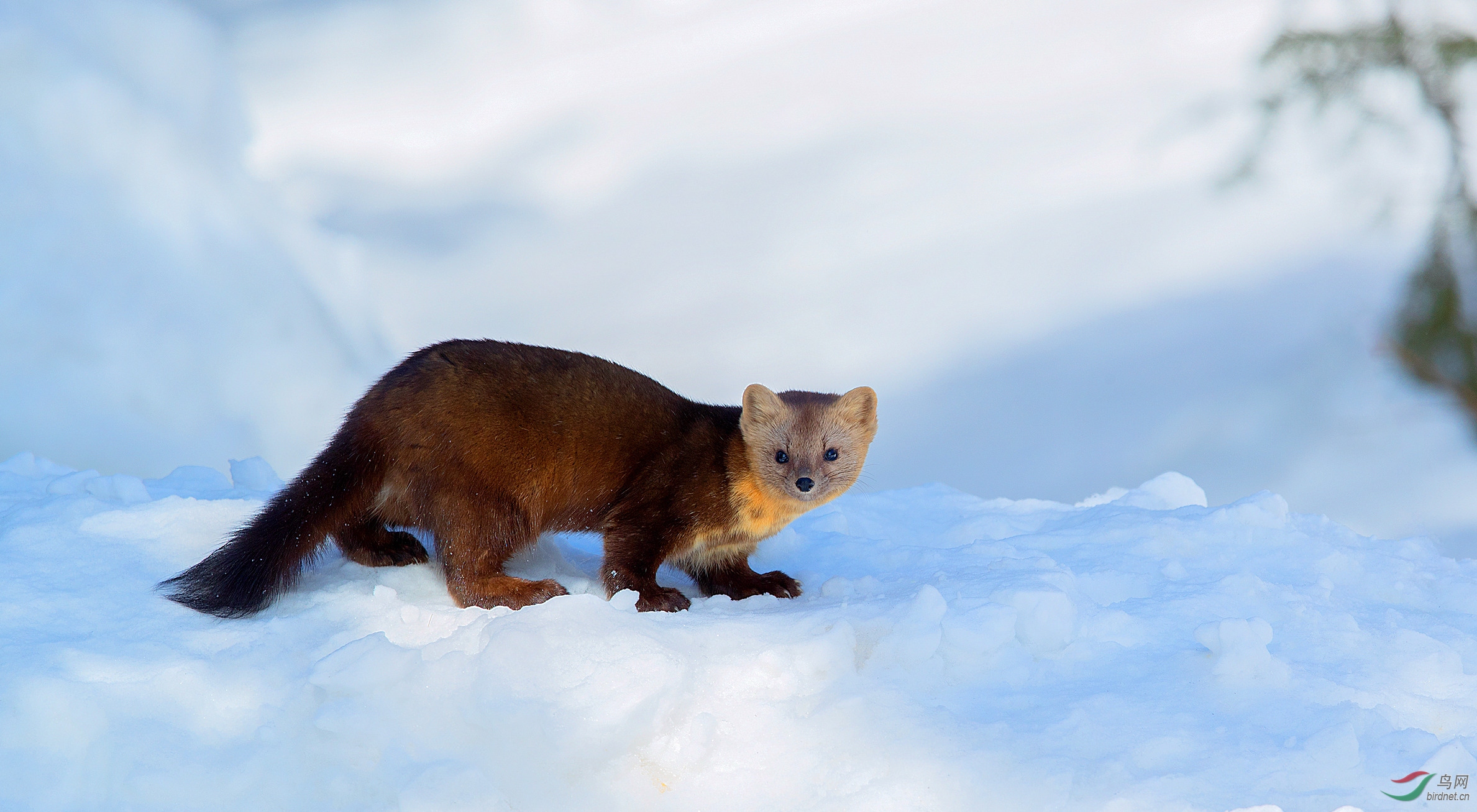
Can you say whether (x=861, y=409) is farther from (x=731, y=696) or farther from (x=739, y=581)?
(x=731, y=696)

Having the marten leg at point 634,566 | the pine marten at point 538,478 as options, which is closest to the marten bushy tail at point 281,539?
the pine marten at point 538,478

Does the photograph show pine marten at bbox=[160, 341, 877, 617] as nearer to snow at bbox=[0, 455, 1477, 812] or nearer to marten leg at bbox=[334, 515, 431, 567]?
marten leg at bbox=[334, 515, 431, 567]

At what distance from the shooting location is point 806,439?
15.2 feet

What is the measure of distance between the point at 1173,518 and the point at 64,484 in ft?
18.0

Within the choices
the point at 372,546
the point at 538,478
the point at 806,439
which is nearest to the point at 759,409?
the point at 806,439

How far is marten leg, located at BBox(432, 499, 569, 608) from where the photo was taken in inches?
165

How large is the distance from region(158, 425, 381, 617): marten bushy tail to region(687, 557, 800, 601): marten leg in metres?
1.54

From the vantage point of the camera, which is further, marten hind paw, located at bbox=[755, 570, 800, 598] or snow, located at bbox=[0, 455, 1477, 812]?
marten hind paw, located at bbox=[755, 570, 800, 598]

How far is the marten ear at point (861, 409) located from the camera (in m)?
4.83

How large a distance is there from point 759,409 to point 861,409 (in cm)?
50

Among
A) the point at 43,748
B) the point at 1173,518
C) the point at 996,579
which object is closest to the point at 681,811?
the point at 996,579

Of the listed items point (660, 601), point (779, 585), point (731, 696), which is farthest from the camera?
point (779, 585)

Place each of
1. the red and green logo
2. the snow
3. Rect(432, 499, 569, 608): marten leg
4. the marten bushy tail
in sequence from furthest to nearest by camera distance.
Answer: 1. Rect(432, 499, 569, 608): marten leg
2. the marten bushy tail
3. the snow
4. the red and green logo

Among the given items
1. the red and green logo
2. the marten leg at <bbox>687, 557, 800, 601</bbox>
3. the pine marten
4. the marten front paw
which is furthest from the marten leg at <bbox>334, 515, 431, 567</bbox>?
the red and green logo
